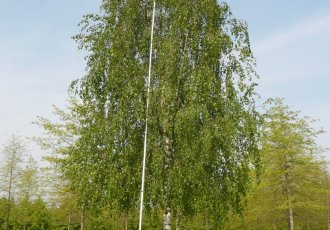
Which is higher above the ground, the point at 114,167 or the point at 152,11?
the point at 152,11

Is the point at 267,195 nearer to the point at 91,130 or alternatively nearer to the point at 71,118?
the point at 71,118

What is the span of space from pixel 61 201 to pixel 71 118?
4.88m

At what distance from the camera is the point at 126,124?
11938mm

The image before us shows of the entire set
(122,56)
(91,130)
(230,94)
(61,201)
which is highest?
(122,56)

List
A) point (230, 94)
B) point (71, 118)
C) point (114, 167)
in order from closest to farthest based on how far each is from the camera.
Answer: point (114, 167) → point (230, 94) → point (71, 118)

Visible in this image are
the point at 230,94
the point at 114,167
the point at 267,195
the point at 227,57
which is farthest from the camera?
the point at 267,195

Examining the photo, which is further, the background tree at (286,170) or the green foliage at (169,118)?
the background tree at (286,170)

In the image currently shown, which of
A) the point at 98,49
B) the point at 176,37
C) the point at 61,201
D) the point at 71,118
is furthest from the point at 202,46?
the point at 61,201

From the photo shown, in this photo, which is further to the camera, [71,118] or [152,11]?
[71,118]

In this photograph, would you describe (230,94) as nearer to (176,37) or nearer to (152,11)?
(176,37)

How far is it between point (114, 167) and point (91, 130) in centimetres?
138

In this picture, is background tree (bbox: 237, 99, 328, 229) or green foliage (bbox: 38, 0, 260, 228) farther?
background tree (bbox: 237, 99, 328, 229)

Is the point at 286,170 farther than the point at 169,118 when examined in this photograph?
Yes

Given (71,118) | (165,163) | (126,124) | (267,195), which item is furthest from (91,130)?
(267,195)
